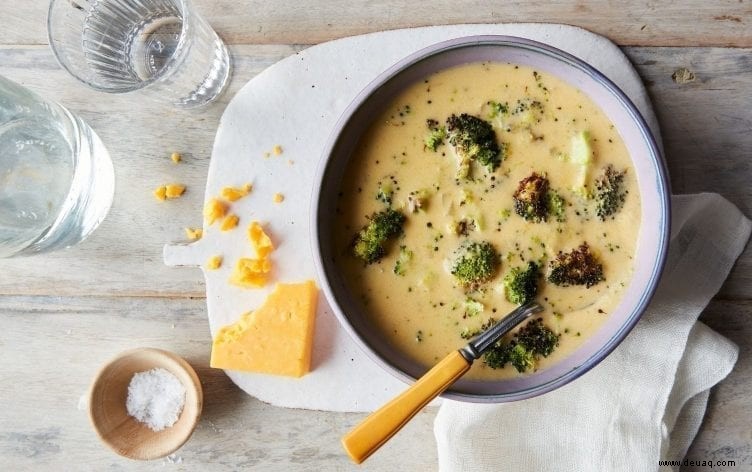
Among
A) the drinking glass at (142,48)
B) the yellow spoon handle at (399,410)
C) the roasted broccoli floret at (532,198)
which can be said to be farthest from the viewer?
the drinking glass at (142,48)

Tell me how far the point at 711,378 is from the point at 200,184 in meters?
1.64

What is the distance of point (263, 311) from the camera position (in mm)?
2188

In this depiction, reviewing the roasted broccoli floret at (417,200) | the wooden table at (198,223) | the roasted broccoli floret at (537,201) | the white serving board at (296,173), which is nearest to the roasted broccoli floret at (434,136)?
the roasted broccoli floret at (417,200)

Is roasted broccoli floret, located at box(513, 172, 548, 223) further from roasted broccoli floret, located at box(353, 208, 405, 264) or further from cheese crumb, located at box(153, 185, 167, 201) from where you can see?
cheese crumb, located at box(153, 185, 167, 201)

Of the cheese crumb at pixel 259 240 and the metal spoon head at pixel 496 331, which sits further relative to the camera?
the cheese crumb at pixel 259 240

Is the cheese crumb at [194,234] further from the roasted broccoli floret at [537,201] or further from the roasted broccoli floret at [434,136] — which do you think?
the roasted broccoli floret at [537,201]

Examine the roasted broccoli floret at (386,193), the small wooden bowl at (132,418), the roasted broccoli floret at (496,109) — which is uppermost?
the roasted broccoli floret at (496,109)

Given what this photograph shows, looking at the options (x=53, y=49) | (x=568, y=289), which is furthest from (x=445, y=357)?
(x=53, y=49)

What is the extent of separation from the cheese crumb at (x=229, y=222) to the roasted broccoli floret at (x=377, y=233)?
1.45ft

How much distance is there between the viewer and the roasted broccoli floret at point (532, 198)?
190 centimetres

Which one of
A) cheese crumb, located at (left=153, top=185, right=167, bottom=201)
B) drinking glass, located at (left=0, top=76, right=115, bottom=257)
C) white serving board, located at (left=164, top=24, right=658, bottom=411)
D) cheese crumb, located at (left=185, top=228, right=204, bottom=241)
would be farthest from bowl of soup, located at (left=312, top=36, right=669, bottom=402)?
drinking glass, located at (left=0, top=76, right=115, bottom=257)

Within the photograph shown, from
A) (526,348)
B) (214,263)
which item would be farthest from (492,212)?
(214,263)

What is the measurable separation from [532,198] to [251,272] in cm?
85

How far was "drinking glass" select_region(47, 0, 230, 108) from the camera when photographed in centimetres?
214
